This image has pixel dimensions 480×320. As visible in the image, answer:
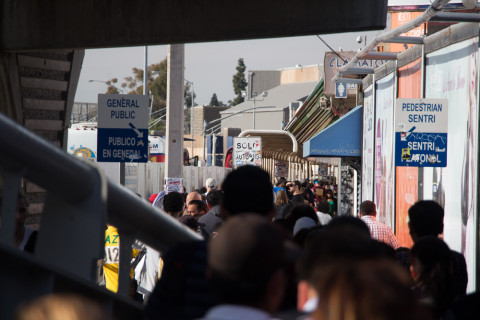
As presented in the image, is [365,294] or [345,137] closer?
[365,294]

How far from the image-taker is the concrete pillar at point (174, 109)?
1664 centimetres

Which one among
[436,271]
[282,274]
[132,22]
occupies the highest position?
[132,22]

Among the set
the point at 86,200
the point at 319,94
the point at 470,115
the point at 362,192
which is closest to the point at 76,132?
the point at 319,94

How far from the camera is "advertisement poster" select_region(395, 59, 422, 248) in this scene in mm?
13312

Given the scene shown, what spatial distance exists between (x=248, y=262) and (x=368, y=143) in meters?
16.6

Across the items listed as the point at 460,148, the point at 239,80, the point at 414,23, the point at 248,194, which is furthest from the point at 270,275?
the point at 239,80

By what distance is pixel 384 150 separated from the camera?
16375 mm

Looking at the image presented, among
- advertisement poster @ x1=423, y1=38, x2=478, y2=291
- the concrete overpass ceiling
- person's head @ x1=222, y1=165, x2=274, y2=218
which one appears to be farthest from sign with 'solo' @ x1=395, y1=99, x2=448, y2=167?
person's head @ x1=222, y1=165, x2=274, y2=218

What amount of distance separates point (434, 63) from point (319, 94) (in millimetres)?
15068

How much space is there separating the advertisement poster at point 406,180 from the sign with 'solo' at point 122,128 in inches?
180

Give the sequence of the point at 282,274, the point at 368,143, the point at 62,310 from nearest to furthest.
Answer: the point at 62,310 → the point at 282,274 → the point at 368,143

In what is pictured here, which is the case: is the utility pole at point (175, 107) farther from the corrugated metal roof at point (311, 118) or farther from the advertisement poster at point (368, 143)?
the corrugated metal roof at point (311, 118)

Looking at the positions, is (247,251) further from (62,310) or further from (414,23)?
(414,23)

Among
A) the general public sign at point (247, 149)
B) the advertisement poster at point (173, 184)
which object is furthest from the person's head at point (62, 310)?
the general public sign at point (247, 149)
